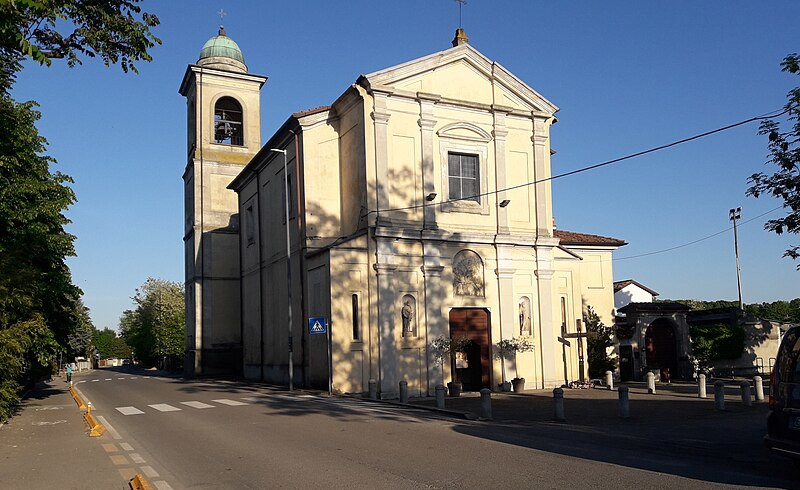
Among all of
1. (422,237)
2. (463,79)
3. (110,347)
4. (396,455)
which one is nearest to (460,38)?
(463,79)

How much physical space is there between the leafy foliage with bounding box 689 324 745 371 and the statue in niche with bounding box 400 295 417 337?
49.5 feet

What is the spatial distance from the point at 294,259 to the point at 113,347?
11773cm

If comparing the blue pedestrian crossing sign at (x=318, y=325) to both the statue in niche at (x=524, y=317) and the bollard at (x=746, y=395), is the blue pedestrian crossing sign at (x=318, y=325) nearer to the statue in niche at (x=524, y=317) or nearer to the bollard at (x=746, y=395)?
the statue in niche at (x=524, y=317)

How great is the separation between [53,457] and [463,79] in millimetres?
20181

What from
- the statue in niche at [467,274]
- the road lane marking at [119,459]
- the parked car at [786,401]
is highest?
the statue in niche at [467,274]

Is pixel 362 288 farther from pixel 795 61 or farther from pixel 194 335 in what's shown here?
pixel 194 335

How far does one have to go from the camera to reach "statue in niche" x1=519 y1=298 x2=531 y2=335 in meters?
26.9

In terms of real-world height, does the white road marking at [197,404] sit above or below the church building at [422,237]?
below

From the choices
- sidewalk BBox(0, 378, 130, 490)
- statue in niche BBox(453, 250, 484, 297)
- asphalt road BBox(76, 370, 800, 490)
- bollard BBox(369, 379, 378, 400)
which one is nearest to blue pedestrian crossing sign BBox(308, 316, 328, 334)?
bollard BBox(369, 379, 378, 400)

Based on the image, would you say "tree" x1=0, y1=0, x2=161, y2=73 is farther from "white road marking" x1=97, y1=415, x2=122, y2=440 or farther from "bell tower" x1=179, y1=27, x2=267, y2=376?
"bell tower" x1=179, y1=27, x2=267, y2=376

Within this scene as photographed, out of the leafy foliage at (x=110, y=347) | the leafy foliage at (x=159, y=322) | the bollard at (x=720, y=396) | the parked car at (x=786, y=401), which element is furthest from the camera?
the leafy foliage at (x=110, y=347)

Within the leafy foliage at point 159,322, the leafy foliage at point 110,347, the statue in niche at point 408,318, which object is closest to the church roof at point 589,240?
the statue in niche at point 408,318

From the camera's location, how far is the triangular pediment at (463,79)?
25.4 meters

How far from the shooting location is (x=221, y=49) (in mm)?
43812
